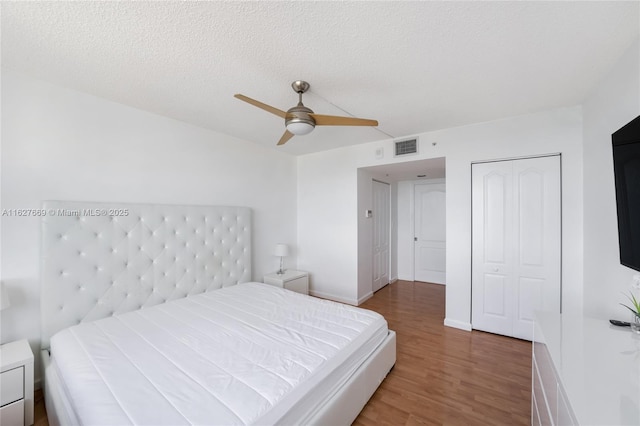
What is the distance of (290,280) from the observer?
12.3 feet

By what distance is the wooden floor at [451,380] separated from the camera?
5.90 feet

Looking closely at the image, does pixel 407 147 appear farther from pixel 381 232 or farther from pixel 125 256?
pixel 125 256

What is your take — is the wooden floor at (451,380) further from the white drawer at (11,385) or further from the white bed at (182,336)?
the white drawer at (11,385)

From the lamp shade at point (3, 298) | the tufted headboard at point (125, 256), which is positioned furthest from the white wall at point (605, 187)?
the lamp shade at point (3, 298)

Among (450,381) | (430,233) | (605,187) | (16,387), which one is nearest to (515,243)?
(605,187)

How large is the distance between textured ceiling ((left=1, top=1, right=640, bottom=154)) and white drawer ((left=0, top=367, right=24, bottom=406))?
2.12 meters

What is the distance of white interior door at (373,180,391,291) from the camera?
4733 mm

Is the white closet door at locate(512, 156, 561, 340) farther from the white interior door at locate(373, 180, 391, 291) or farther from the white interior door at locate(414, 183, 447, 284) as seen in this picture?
the white interior door at locate(414, 183, 447, 284)

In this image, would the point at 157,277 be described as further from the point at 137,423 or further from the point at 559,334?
the point at 559,334

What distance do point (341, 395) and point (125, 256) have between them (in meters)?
2.27

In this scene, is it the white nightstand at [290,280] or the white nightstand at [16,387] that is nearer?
the white nightstand at [16,387]

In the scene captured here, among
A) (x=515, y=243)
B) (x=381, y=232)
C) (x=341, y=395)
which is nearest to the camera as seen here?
(x=341, y=395)

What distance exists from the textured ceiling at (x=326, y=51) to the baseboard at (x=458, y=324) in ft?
8.35

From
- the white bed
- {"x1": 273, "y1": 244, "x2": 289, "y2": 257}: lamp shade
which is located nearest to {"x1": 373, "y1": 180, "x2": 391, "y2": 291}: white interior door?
{"x1": 273, "y1": 244, "x2": 289, "y2": 257}: lamp shade
